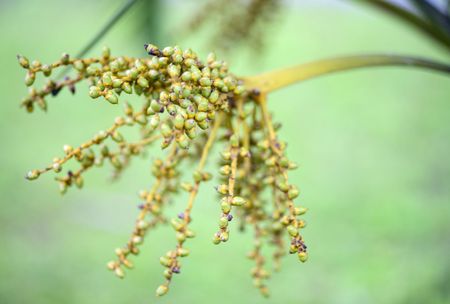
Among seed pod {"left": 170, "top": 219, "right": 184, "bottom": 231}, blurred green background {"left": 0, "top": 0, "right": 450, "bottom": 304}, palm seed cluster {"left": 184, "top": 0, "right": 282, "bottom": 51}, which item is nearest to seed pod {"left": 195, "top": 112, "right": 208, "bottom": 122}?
seed pod {"left": 170, "top": 219, "right": 184, "bottom": 231}

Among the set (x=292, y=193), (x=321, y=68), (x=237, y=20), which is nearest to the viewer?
(x=292, y=193)

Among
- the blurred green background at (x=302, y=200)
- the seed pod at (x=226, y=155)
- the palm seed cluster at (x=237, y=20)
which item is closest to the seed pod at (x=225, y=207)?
the seed pod at (x=226, y=155)

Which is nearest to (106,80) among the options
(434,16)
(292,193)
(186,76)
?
(186,76)

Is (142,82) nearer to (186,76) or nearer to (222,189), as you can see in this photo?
(186,76)

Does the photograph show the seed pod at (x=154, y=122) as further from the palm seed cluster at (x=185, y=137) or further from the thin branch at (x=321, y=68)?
the thin branch at (x=321, y=68)

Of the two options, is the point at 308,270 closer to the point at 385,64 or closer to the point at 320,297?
the point at 320,297

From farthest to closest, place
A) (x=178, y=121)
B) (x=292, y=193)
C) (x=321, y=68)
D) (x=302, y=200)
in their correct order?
(x=302, y=200), (x=321, y=68), (x=292, y=193), (x=178, y=121)

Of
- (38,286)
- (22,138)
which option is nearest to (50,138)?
(22,138)
